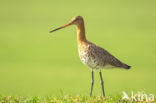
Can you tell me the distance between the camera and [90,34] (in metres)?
28.0

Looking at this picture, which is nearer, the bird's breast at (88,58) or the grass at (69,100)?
the grass at (69,100)

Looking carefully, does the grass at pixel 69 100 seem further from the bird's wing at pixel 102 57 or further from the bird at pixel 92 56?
the bird's wing at pixel 102 57

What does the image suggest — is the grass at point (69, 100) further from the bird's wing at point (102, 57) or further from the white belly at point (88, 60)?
the bird's wing at point (102, 57)

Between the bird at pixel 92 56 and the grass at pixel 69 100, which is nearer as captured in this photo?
the grass at pixel 69 100

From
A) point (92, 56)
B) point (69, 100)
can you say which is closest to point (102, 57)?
point (92, 56)

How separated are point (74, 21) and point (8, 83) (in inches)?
385

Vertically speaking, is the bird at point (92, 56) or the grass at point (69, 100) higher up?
the bird at point (92, 56)

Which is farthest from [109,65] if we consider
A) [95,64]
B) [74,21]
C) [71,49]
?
[71,49]

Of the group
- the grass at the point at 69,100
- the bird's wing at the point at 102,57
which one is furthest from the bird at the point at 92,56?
the grass at the point at 69,100

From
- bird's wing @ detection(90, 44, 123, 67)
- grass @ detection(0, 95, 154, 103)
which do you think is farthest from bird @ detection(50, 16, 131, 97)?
grass @ detection(0, 95, 154, 103)

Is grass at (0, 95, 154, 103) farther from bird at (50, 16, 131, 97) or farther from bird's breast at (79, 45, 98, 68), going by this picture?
bird's breast at (79, 45, 98, 68)

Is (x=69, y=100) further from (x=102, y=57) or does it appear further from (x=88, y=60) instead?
(x=102, y=57)

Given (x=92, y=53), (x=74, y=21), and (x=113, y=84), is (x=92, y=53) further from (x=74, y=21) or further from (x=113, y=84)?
(x=113, y=84)

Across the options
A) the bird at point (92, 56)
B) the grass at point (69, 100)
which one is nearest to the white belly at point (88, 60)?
the bird at point (92, 56)
